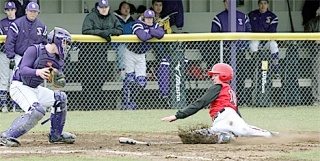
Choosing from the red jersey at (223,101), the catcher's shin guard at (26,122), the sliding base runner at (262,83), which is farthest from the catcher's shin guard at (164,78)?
the catcher's shin guard at (26,122)

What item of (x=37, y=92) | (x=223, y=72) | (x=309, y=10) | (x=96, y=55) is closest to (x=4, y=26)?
(x=96, y=55)

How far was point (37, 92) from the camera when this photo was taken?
10203 millimetres

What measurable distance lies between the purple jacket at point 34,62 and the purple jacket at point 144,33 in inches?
193

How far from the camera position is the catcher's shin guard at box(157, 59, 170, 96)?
15.2 m

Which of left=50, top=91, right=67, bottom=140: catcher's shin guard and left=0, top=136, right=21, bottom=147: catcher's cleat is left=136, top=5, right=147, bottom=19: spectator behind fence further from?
left=0, top=136, right=21, bottom=147: catcher's cleat

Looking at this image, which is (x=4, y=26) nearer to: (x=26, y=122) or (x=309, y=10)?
(x=26, y=122)

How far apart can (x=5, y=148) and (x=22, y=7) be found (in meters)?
7.21

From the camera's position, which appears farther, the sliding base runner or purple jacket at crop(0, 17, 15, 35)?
the sliding base runner

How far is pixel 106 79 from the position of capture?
49.7 feet

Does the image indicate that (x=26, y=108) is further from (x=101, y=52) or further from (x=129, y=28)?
(x=129, y=28)

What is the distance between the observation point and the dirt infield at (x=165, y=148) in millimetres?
8758

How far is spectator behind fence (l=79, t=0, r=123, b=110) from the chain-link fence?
0.06 feet

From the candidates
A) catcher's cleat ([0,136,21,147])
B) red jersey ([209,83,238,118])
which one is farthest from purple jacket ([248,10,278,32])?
catcher's cleat ([0,136,21,147])

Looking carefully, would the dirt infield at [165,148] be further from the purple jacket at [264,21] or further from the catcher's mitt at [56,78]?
the purple jacket at [264,21]
